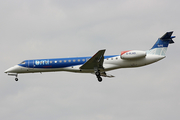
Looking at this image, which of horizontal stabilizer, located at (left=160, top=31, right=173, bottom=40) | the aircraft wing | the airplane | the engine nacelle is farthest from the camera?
horizontal stabilizer, located at (left=160, top=31, right=173, bottom=40)

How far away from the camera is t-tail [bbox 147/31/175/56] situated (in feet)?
134

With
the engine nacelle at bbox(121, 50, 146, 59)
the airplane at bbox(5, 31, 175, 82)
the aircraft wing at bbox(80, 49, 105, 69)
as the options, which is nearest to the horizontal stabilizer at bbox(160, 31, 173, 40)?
the airplane at bbox(5, 31, 175, 82)

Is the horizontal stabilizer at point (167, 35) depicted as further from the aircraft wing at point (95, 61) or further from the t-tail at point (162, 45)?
the aircraft wing at point (95, 61)

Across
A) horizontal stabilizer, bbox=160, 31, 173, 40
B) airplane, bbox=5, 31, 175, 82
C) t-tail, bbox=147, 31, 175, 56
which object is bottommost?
airplane, bbox=5, 31, 175, 82

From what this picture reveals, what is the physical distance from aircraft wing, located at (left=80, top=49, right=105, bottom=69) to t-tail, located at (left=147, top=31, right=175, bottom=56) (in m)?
6.68

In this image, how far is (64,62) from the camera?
40594 mm

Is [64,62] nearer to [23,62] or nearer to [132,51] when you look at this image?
[23,62]

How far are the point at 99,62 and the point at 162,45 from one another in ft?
28.1

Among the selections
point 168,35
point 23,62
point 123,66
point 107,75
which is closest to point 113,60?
point 123,66

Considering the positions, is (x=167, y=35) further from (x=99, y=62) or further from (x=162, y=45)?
(x=99, y=62)

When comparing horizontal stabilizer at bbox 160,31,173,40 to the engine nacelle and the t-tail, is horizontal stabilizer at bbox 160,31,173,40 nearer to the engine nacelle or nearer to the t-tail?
the t-tail

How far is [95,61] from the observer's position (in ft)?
127

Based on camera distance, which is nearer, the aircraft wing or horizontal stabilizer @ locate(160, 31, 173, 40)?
the aircraft wing

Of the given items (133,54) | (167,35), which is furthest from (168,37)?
(133,54)
